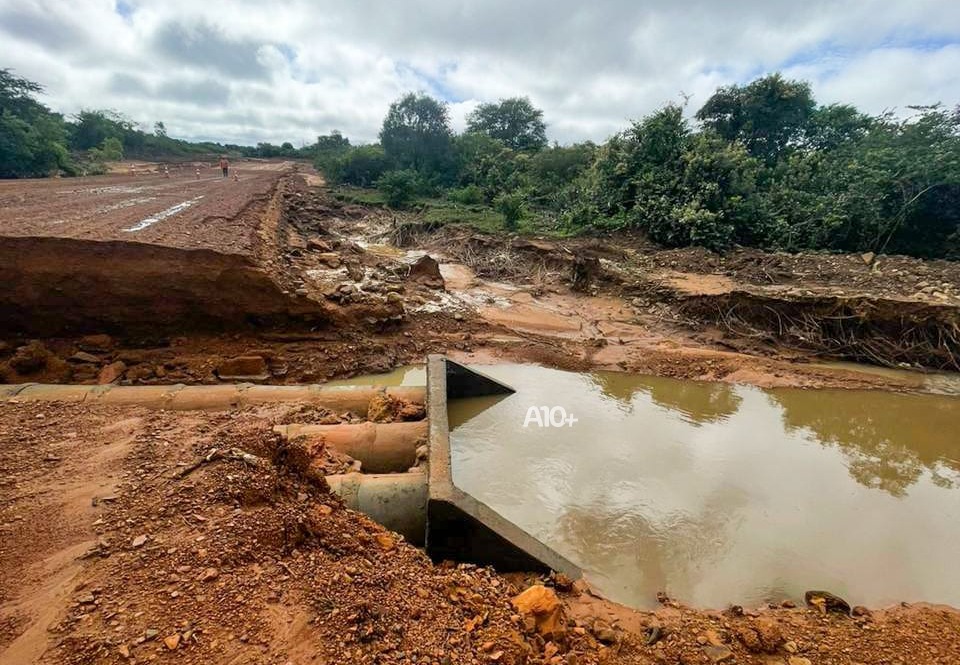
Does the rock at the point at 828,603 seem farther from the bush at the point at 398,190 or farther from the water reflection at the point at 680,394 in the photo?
the bush at the point at 398,190

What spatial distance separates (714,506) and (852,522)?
1.46 m

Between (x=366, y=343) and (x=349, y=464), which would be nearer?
(x=349, y=464)

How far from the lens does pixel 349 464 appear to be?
4.68m

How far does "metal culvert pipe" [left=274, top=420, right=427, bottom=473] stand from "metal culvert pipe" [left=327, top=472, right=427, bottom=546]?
2.41 ft

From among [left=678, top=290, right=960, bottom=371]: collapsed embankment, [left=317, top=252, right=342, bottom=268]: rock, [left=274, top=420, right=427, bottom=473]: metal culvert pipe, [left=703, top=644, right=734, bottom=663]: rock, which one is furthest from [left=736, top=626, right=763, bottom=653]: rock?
[left=317, top=252, right=342, bottom=268]: rock

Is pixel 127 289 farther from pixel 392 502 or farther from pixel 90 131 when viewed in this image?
pixel 90 131

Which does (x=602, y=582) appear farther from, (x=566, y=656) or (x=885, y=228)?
(x=885, y=228)

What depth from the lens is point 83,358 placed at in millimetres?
6488

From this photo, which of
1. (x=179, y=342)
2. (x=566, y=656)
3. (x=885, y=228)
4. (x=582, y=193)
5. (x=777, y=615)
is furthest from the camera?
(x=582, y=193)

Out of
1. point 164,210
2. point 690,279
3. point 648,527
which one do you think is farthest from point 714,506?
point 164,210

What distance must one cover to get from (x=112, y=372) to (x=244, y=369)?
1.58 m

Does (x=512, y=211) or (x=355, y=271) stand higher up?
(x=512, y=211)

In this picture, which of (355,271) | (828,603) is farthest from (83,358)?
(828,603)

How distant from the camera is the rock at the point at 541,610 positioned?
9.87ft
